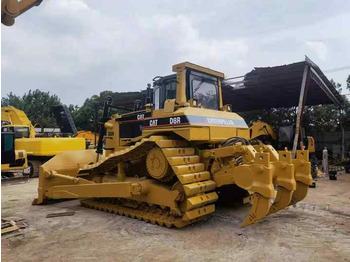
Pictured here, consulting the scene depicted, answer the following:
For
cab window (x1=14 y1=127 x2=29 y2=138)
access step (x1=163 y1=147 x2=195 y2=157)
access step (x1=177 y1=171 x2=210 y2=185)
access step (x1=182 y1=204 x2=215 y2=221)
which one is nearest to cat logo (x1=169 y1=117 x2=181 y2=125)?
access step (x1=163 y1=147 x2=195 y2=157)

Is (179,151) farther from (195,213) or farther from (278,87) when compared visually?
(278,87)

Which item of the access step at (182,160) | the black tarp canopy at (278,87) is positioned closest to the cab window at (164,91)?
the access step at (182,160)

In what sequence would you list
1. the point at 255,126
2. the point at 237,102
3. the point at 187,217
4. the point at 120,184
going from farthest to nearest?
1. the point at 237,102
2. the point at 255,126
3. the point at 120,184
4. the point at 187,217

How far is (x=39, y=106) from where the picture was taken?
44.1 metres

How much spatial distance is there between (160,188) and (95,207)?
1917 mm

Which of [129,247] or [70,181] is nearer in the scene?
[129,247]

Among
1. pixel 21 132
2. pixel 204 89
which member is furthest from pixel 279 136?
pixel 21 132

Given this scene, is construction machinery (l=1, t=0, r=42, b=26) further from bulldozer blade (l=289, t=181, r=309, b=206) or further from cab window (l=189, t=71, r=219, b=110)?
bulldozer blade (l=289, t=181, r=309, b=206)

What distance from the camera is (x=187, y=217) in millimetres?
4777

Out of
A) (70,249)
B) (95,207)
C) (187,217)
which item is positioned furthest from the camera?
(95,207)

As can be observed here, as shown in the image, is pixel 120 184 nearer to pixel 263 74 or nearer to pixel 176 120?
pixel 176 120

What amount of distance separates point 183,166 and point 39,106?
43989 mm

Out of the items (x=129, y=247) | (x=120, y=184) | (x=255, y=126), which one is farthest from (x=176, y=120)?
(x=255, y=126)

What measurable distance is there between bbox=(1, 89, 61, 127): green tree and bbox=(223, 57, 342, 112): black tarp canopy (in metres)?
31.6
